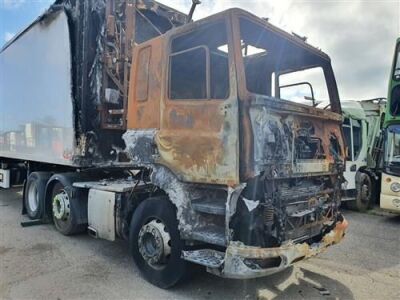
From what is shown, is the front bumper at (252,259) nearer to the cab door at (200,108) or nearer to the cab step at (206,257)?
the cab step at (206,257)

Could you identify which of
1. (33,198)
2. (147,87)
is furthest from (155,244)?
(33,198)

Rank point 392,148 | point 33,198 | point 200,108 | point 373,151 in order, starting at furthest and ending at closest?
1. point 373,151
2. point 392,148
3. point 33,198
4. point 200,108

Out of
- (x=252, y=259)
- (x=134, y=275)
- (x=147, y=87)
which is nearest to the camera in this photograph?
(x=252, y=259)

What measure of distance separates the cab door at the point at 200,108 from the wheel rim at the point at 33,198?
4.10 metres

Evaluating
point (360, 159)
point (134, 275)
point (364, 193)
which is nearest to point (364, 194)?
point (364, 193)

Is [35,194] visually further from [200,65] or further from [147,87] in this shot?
[200,65]

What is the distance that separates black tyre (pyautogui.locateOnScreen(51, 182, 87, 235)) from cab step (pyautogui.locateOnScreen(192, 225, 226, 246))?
2770 millimetres

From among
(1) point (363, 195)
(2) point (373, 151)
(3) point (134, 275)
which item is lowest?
(3) point (134, 275)

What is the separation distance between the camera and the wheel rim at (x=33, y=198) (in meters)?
7.25

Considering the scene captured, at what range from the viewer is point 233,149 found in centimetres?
352

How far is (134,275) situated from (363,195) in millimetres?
7617

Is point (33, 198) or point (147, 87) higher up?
point (147, 87)

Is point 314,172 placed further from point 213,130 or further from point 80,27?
point 80,27

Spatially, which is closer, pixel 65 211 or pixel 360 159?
pixel 65 211
